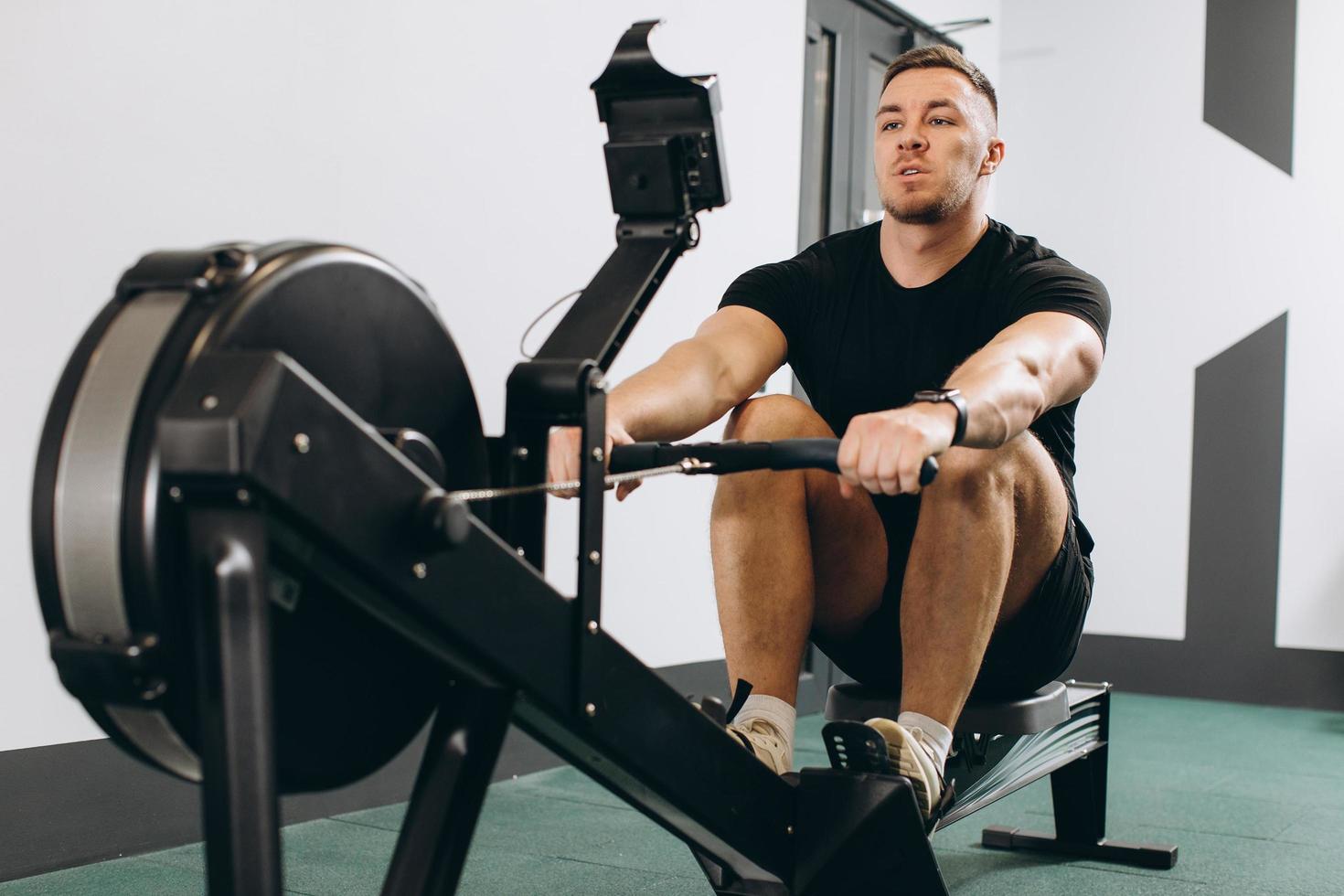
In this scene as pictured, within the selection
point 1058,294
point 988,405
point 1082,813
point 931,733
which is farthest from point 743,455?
point 1082,813

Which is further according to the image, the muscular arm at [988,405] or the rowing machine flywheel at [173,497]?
the muscular arm at [988,405]

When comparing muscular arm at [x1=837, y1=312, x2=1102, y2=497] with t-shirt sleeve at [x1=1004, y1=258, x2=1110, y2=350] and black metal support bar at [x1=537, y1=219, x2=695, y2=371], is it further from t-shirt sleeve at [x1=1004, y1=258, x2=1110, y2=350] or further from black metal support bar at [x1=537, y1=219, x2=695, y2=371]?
black metal support bar at [x1=537, y1=219, x2=695, y2=371]

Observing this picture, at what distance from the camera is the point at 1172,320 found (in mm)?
4781

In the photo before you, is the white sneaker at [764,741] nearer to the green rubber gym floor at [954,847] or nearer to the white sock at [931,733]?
the white sock at [931,733]

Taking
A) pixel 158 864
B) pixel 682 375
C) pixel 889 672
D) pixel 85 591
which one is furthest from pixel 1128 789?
pixel 85 591

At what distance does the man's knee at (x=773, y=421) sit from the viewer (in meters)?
1.74

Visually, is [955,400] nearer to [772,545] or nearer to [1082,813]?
[772,545]

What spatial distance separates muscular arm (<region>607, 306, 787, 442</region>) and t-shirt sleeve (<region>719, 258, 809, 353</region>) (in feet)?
0.07

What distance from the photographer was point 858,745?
1.49 meters

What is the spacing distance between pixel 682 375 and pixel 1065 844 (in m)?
1.22

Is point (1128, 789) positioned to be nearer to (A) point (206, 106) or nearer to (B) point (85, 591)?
(A) point (206, 106)

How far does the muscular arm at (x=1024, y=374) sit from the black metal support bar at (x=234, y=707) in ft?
2.37

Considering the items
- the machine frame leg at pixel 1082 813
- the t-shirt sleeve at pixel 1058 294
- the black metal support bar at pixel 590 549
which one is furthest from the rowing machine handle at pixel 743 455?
the machine frame leg at pixel 1082 813

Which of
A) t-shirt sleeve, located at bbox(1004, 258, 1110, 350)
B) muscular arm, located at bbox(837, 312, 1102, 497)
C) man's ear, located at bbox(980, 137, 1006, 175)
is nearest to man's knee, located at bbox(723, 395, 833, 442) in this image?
muscular arm, located at bbox(837, 312, 1102, 497)
